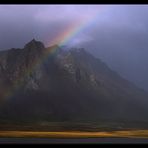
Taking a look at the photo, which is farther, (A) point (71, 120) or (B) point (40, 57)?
(B) point (40, 57)

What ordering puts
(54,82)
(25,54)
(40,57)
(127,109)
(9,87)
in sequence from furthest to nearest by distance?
(40,57)
(25,54)
(54,82)
(127,109)
(9,87)

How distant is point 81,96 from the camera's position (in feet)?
117

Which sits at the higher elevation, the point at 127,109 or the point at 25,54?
A: the point at 25,54

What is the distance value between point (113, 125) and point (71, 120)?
7.31m

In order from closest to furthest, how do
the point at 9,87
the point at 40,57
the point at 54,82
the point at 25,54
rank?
the point at 9,87 < the point at 54,82 < the point at 25,54 < the point at 40,57

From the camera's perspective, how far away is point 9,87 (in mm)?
31234

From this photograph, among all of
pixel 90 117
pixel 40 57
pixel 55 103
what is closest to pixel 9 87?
pixel 55 103

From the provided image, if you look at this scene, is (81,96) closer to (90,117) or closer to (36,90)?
(90,117)
